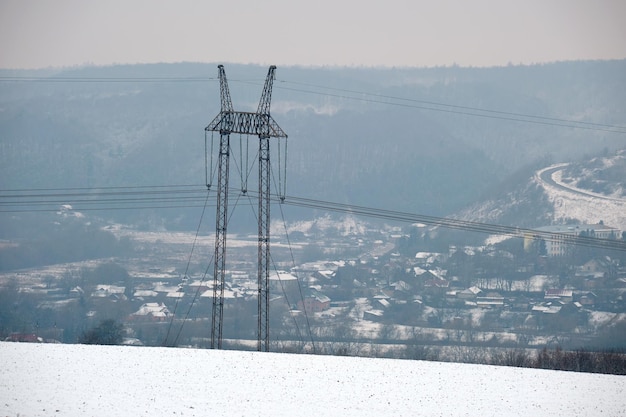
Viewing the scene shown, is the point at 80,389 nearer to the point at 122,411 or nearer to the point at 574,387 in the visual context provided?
the point at 122,411

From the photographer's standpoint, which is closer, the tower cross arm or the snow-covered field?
the snow-covered field

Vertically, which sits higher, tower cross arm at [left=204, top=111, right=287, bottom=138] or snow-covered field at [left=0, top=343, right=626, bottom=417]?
tower cross arm at [left=204, top=111, right=287, bottom=138]

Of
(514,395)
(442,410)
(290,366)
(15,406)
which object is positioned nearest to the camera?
(15,406)

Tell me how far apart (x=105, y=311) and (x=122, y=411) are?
6350 inches

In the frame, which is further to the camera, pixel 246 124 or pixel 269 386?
pixel 246 124

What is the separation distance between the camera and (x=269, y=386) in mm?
47969

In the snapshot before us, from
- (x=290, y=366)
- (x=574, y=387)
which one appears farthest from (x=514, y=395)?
(x=290, y=366)

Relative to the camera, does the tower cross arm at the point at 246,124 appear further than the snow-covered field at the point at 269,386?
Yes

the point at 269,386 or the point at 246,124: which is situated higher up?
the point at 246,124

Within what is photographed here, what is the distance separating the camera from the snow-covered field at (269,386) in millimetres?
43656

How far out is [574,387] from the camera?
51281 mm

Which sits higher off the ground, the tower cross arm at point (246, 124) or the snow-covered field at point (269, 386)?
the tower cross arm at point (246, 124)

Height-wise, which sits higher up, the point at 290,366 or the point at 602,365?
the point at 290,366

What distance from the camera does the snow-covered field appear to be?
4366 centimetres
